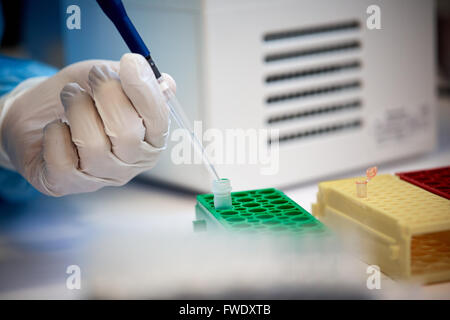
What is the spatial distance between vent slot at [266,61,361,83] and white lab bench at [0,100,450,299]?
0.15 meters

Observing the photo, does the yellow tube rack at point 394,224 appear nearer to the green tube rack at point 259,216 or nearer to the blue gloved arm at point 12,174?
the green tube rack at point 259,216

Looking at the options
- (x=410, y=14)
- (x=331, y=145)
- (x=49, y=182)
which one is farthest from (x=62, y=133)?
(x=410, y=14)

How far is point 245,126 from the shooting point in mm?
747

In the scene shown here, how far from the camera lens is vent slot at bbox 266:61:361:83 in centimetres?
78

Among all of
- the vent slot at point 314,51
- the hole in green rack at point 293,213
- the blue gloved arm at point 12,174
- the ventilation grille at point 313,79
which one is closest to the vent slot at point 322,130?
the ventilation grille at point 313,79

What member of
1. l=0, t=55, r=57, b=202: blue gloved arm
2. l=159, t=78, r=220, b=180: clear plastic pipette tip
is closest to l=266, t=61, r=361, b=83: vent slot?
l=159, t=78, r=220, b=180: clear plastic pipette tip

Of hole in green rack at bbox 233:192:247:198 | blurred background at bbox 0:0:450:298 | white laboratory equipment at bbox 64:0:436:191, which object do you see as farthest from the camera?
white laboratory equipment at bbox 64:0:436:191

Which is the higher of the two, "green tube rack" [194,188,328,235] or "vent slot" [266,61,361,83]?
"vent slot" [266,61,361,83]

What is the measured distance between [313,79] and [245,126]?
127 mm

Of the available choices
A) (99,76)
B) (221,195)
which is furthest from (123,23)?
(221,195)

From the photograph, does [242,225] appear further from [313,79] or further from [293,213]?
[313,79]

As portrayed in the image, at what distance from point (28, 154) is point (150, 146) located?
157 mm

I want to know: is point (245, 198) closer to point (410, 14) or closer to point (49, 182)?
point (49, 182)

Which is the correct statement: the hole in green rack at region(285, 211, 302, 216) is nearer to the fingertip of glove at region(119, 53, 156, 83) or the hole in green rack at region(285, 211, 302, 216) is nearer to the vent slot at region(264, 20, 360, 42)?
the fingertip of glove at region(119, 53, 156, 83)
